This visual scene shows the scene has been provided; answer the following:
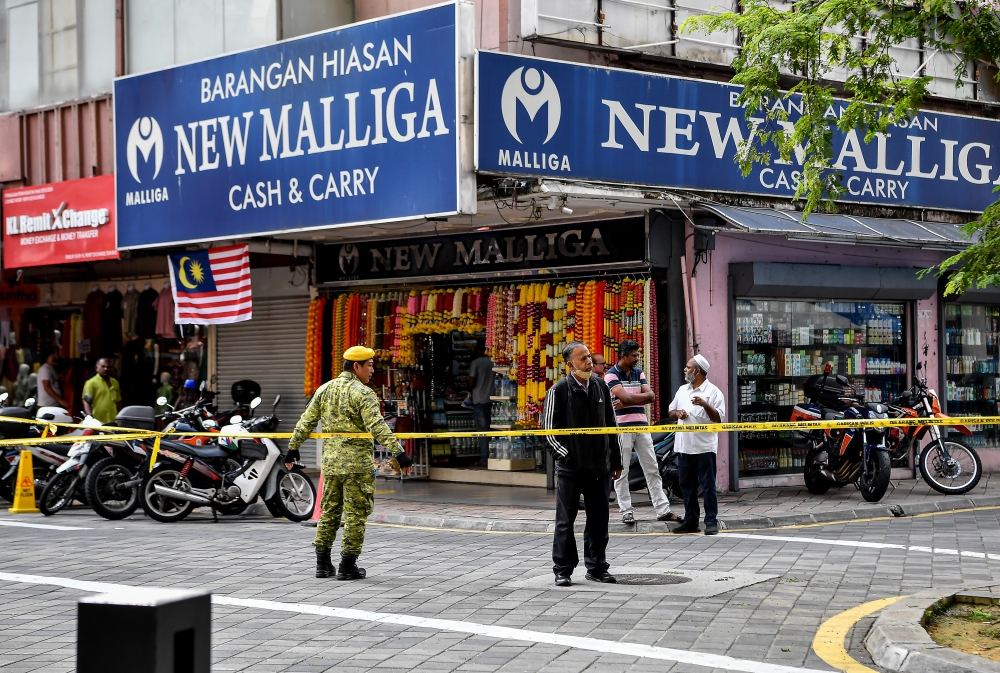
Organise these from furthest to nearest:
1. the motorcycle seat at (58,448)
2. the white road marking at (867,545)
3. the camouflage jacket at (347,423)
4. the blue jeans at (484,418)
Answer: the blue jeans at (484,418), the motorcycle seat at (58,448), the white road marking at (867,545), the camouflage jacket at (347,423)

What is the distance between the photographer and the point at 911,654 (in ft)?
21.5

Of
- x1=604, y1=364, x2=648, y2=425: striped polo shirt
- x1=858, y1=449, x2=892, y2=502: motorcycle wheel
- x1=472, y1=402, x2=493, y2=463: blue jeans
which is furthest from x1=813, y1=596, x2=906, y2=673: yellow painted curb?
x1=472, y1=402, x2=493, y2=463: blue jeans

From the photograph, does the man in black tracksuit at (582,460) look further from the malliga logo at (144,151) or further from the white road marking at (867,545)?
the malliga logo at (144,151)

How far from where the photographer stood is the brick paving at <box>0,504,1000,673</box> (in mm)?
6992

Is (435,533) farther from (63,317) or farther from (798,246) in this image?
(63,317)

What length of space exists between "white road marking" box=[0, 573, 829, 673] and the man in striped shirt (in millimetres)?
5470

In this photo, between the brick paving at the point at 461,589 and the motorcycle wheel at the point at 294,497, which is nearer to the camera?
the brick paving at the point at 461,589

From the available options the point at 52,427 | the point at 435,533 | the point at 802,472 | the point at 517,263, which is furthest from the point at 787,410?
the point at 52,427

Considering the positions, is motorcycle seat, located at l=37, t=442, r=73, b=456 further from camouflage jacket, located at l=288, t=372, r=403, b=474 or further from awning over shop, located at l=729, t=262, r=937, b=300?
awning over shop, located at l=729, t=262, r=937, b=300

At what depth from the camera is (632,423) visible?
13.4 meters

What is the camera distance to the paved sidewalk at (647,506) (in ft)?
44.0

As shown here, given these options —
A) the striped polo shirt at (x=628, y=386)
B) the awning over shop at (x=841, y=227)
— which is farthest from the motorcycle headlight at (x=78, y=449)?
the awning over shop at (x=841, y=227)

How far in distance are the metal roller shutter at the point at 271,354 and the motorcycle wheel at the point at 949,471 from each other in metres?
9.26

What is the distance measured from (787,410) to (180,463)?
789 centimetres
